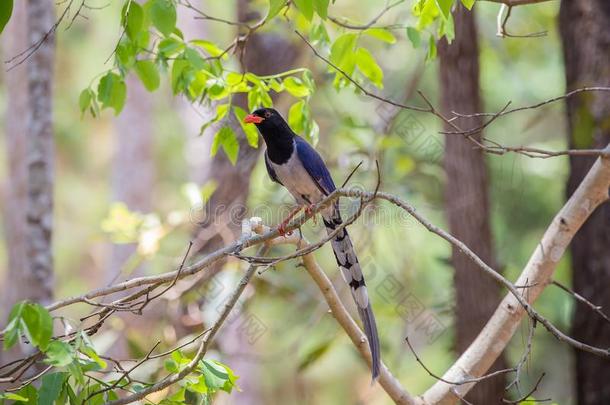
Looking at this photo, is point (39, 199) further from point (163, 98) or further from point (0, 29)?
point (163, 98)

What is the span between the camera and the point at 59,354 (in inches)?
89.6

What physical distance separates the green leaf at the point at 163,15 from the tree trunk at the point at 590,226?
3105mm

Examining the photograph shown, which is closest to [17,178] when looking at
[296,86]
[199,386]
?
[296,86]

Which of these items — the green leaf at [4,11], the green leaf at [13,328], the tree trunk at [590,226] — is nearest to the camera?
the green leaf at [13,328]

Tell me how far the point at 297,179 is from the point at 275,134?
0.31 meters

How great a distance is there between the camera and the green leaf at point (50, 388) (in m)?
2.37

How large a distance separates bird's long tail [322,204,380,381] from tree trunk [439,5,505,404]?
62.0 inches

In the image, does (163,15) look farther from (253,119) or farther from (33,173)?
(33,173)

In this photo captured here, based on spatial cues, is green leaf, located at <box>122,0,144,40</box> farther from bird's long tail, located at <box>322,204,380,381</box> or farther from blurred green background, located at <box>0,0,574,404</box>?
blurred green background, located at <box>0,0,574,404</box>

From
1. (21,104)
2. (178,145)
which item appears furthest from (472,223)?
(178,145)

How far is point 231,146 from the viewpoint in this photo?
11.8 feet

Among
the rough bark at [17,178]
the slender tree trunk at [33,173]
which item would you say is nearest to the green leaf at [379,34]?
the slender tree trunk at [33,173]

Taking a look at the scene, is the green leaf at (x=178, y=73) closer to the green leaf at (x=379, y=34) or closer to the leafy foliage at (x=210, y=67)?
the leafy foliage at (x=210, y=67)

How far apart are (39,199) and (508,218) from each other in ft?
18.8
